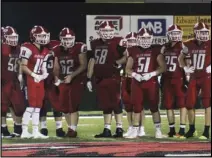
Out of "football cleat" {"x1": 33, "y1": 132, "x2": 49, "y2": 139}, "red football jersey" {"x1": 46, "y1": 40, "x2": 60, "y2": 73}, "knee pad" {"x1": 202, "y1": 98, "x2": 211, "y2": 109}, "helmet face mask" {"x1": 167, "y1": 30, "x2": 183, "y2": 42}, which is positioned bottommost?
"football cleat" {"x1": 33, "y1": 132, "x2": 49, "y2": 139}

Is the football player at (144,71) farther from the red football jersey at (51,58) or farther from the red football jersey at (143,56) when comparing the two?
the red football jersey at (51,58)

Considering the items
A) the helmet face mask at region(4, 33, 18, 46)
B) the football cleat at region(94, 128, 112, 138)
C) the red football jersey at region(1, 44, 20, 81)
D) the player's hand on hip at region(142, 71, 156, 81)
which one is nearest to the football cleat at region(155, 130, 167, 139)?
the football cleat at region(94, 128, 112, 138)

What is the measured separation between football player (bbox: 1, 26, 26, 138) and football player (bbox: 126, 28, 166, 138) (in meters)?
1.34

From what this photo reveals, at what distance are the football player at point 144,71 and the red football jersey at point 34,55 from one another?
3.34 ft

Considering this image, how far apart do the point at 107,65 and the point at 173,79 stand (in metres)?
0.83

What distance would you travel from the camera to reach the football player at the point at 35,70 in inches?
279

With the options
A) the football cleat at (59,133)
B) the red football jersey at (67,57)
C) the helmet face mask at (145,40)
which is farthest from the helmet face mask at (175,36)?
the football cleat at (59,133)

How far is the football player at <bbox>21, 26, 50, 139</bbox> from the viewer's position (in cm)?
708

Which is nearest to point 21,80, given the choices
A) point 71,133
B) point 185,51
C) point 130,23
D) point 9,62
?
point 9,62

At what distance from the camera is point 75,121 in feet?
23.7

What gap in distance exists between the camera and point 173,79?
723 centimetres

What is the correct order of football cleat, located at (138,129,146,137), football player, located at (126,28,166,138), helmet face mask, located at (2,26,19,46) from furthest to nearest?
football cleat, located at (138,129,146,137), football player, located at (126,28,166,138), helmet face mask, located at (2,26,19,46)

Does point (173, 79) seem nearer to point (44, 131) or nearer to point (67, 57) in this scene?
point (67, 57)

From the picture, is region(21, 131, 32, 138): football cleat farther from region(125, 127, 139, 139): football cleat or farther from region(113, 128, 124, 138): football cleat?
region(125, 127, 139, 139): football cleat
